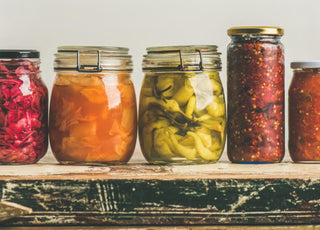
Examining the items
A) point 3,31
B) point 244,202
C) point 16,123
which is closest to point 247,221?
point 244,202

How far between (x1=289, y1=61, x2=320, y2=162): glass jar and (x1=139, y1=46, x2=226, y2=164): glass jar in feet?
0.51

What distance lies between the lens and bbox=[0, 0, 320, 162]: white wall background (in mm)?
1691

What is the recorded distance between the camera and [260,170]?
1.12m

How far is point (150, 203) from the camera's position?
1042mm

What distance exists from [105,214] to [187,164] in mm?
232

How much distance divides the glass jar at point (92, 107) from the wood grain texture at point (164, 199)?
118 millimetres

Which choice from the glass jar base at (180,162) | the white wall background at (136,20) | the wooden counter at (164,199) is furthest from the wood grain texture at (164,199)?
the white wall background at (136,20)

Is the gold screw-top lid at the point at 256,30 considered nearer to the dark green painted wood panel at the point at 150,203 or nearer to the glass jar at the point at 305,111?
the glass jar at the point at 305,111

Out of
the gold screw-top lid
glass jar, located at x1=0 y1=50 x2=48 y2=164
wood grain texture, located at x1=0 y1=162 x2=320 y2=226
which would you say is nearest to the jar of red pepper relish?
the gold screw-top lid

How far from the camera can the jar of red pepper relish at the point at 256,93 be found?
1185mm

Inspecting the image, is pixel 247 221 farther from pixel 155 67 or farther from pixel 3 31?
pixel 3 31

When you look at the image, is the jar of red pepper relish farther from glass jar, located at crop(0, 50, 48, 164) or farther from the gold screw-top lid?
glass jar, located at crop(0, 50, 48, 164)

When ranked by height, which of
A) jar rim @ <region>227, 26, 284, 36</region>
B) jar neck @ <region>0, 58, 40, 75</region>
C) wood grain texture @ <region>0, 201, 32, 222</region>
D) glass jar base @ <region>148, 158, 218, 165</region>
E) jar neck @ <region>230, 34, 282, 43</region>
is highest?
jar rim @ <region>227, 26, 284, 36</region>

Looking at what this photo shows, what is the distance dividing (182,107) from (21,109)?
33cm
